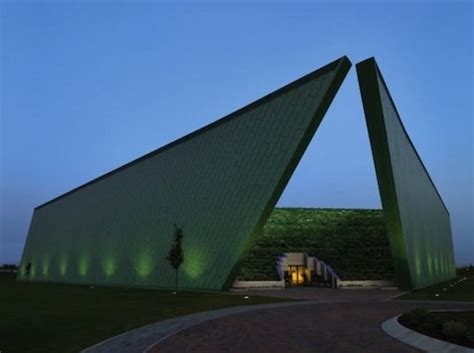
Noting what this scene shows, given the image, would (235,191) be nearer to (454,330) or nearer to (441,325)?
(441,325)

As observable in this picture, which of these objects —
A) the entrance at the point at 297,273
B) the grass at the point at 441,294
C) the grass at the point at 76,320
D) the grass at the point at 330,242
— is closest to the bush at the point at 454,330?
the grass at the point at 76,320

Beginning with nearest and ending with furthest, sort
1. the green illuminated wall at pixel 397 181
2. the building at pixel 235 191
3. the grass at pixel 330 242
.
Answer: the green illuminated wall at pixel 397 181 < the building at pixel 235 191 < the grass at pixel 330 242

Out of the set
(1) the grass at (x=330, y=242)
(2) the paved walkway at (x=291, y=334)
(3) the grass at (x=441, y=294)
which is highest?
(1) the grass at (x=330, y=242)

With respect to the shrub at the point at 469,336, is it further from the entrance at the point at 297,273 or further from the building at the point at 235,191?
the entrance at the point at 297,273

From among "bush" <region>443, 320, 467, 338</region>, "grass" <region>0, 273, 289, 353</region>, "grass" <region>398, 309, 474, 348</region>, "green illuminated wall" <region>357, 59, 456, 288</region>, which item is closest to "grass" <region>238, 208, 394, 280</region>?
"green illuminated wall" <region>357, 59, 456, 288</region>

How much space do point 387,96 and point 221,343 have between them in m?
21.4

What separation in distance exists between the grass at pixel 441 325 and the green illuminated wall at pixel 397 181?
1286 cm

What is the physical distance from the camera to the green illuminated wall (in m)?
23.6

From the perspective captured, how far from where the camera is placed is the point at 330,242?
40.7 meters

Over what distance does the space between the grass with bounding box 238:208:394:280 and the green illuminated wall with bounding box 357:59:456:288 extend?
379 cm

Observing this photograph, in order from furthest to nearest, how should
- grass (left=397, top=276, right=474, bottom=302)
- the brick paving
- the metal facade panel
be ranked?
the metal facade panel < grass (left=397, top=276, right=474, bottom=302) < the brick paving

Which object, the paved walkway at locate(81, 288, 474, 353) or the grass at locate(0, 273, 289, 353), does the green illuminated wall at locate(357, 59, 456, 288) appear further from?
the paved walkway at locate(81, 288, 474, 353)

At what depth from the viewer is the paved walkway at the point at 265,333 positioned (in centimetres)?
940

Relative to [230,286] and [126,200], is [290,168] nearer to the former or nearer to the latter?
[230,286]
